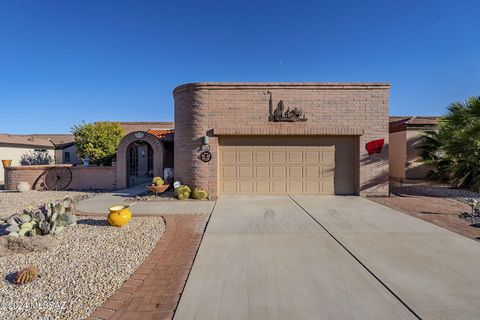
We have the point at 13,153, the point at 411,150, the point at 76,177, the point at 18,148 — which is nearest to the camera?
the point at 76,177

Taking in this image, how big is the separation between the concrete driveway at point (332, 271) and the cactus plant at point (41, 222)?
10.1 ft

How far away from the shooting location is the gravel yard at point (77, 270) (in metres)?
2.83

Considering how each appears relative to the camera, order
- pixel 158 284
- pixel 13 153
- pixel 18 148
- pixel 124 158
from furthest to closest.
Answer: pixel 18 148, pixel 13 153, pixel 124 158, pixel 158 284

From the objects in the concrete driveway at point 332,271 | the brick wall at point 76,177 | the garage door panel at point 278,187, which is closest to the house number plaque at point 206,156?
the garage door panel at point 278,187

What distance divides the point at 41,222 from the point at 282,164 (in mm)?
7728

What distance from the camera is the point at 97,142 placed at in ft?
53.1

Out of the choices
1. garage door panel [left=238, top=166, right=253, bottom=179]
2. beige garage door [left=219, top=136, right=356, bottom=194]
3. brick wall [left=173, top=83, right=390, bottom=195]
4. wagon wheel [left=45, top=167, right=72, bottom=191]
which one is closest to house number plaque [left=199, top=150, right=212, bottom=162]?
brick wall [left=173, top=83, right=390, bottom=195]

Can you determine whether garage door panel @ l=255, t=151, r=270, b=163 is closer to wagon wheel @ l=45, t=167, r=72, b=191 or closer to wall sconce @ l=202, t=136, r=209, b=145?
wall sconce @ l=202, t=136, r=209, b=145

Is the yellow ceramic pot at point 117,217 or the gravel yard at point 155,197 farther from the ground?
the yellow ceramic pot at point 117,217

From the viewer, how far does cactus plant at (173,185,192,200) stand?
9383mm

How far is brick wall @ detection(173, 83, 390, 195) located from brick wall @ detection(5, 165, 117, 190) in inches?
209

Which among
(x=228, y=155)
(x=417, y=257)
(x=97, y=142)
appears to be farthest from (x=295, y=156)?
(x=97, y=142)

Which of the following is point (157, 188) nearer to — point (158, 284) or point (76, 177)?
point (76, 177)

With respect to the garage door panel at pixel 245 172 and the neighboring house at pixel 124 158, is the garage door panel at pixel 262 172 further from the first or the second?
the neighboring house at pixel 124 158
